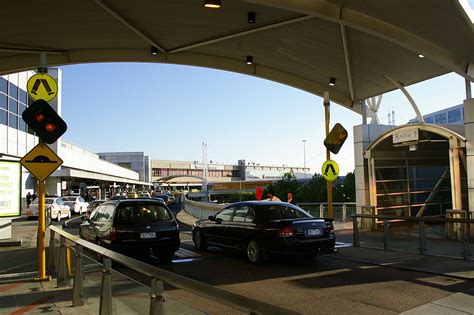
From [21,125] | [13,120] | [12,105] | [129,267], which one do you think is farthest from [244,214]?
[21,125]

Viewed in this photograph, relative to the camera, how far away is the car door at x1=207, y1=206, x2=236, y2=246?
487 inches

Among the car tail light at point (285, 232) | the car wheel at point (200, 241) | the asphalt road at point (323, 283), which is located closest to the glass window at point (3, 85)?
the car wheel at point (200, 241)

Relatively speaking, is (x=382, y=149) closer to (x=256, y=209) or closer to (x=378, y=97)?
(x=378, y=97)

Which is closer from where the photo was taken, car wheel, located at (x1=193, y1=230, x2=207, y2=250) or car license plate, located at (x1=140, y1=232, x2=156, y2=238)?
car license plate, located at (x1=140, y1=232, x2=156, y2=238)

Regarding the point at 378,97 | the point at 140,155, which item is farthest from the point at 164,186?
the point at 378,97

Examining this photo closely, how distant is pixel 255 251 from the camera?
11086 mm

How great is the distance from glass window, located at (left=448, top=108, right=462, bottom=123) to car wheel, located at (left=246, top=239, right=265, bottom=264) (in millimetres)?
63723

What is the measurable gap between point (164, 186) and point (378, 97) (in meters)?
145

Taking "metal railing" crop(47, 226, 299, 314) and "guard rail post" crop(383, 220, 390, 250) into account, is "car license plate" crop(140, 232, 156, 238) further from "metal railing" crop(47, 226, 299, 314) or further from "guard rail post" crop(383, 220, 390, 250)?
"guard rail post" crop(383, 220, 390, 250)

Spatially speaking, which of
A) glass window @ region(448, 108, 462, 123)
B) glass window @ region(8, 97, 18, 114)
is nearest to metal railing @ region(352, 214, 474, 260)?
glass window @ region(8, 97, 18, 114)

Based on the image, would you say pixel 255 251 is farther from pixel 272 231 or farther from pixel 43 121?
pixel 43 121

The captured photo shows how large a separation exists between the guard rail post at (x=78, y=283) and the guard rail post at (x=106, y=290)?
55.1 inches

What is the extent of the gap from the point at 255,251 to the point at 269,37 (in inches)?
274

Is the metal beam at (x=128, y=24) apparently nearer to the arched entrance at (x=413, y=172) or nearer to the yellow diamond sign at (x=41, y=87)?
the yellow diamond sign at (x=41, y=87)
